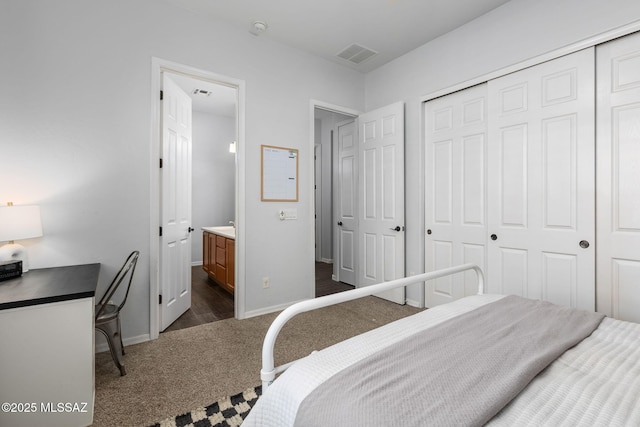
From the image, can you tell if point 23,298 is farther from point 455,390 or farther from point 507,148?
point 507,148

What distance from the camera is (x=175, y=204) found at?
2.85m

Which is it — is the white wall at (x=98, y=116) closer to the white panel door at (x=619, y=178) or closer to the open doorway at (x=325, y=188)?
the open doorway at (x=325, y=188)

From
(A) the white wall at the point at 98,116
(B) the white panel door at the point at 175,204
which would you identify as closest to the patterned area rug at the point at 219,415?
(A) the white wall at the point at 98,116

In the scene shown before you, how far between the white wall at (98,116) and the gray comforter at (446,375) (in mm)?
2183

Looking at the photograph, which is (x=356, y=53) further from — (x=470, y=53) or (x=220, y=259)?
(x=220, y=259)

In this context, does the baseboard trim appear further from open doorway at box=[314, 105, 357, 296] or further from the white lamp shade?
the white lamp shade

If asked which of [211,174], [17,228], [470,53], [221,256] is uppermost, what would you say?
[470,53]

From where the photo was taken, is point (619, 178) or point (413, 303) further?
point (413, 303)

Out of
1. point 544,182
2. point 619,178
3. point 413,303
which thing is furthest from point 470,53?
point 413,303

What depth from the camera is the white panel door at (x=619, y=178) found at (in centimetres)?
202

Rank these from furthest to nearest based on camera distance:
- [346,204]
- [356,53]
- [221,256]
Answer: [346,204], [221,256], [356,53]

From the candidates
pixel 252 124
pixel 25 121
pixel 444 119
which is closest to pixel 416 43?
pixel 444 119

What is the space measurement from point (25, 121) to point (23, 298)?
4.35ft

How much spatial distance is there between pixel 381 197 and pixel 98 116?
281 centimetres
